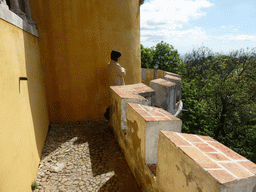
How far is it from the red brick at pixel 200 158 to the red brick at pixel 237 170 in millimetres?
71

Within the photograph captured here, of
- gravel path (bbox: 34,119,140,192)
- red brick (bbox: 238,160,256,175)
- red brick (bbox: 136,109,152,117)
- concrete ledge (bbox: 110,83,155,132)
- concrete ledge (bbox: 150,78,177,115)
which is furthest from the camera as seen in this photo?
concrete ledge (bbox: 150,78,177,115)

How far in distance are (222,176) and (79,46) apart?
435 centimetres

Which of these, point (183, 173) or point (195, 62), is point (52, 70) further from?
point (195, 62)

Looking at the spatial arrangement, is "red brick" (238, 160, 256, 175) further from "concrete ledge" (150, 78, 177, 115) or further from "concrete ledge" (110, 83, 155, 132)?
"concrete ledge" (150, 78, 177, 115)

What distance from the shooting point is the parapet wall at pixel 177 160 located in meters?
1.07

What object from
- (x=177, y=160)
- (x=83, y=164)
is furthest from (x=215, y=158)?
(x=83, y=164)

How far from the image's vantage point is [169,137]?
5.01ft

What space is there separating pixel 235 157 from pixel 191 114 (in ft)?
40.8

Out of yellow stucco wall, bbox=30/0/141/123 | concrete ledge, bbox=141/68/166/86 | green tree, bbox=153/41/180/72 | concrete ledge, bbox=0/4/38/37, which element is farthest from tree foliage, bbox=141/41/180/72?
concrete ledge, bbox=0/4/38/37

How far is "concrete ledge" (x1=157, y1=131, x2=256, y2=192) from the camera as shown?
1.04 m

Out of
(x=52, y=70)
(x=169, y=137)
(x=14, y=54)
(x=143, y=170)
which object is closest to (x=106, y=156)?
(x=143, y=170)

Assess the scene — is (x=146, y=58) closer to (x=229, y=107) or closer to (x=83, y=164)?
(x=229, y=107)

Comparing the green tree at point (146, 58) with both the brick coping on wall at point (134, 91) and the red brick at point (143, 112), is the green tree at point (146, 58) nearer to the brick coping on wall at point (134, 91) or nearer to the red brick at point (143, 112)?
the brick coping on wall at point (134, 91)

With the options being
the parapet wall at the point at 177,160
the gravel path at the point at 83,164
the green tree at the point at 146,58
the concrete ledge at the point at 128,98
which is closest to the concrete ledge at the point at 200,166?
the parapet wall at the point at 177,160
